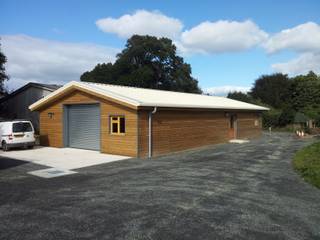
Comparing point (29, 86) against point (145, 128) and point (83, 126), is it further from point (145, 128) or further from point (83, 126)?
point (145, 128)

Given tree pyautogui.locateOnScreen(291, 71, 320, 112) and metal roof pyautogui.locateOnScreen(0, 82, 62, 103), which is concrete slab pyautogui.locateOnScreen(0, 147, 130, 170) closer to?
metal roof pyautogui.locateOnScreen(0, 82, 62, 103)

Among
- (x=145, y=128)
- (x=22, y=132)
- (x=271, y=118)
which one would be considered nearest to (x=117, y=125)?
(x=145, y=128)

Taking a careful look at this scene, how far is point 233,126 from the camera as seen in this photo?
24.2 meters

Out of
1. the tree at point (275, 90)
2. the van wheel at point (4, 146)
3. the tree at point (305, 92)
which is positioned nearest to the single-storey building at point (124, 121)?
the van wheel at point (4, 146)

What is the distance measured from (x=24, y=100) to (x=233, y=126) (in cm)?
1720

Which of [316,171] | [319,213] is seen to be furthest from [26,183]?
[316,171]

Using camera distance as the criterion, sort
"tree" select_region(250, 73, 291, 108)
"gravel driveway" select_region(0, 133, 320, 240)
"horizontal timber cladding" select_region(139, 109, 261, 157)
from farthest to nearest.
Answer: "tree" select_region(250, 73, 291, 108), "horizontal timber cladding" select_region(139, 109, 261, 157), "gravel driveway" select_region(0, 133, 320, 240)

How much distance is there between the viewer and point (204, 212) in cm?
659

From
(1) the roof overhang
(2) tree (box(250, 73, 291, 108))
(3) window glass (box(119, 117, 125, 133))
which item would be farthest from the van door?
(2) tree (box(250, 73, 291, 108))

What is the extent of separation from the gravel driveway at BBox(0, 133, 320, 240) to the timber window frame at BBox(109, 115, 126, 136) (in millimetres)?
3990

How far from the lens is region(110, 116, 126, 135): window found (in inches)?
619

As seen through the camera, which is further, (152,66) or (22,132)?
(152,66)

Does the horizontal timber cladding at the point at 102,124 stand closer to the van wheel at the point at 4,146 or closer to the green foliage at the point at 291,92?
the van wheel at the point at 4,146

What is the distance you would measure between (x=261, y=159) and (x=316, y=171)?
11.3ft
